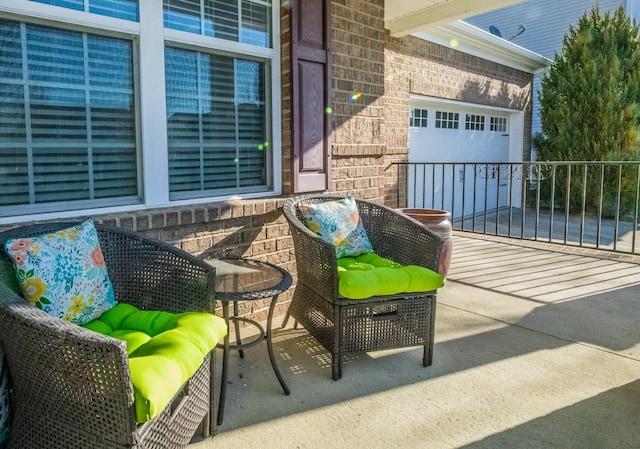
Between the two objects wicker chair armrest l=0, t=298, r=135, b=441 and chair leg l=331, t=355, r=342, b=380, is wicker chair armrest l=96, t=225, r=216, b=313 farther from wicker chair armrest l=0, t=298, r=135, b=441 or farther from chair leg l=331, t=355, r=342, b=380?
chair leg l=331, t=355, r=342, b=380

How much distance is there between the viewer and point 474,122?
8.18 meters

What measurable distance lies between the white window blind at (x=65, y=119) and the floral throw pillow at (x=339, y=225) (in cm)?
Result: 98

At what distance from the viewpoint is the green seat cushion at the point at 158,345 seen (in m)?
1.30

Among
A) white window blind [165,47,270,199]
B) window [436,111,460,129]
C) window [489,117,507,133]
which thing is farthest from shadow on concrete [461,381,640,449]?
window [489,117,507,133]

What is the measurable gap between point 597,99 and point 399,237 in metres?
7.33

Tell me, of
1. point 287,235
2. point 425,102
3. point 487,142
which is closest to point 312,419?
point 287,235

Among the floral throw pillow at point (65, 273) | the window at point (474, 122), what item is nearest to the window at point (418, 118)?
the window at point (474, 122)

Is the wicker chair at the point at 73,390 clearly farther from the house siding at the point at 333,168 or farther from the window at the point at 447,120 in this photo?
the window at the point at 447,120

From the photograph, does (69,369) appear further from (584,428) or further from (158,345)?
(584,428)

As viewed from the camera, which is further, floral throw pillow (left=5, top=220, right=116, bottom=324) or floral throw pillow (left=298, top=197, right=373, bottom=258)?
floral throw pillow (left=298, top=197, right=373, bottom=258)

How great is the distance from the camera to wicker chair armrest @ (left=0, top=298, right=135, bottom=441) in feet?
4.08

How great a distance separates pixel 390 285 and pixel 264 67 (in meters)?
1.70

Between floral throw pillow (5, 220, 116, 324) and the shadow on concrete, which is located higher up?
floral throw pillow (5, 220, 116, 324)

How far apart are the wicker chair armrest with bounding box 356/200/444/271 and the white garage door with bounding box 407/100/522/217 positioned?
9.92 feet
